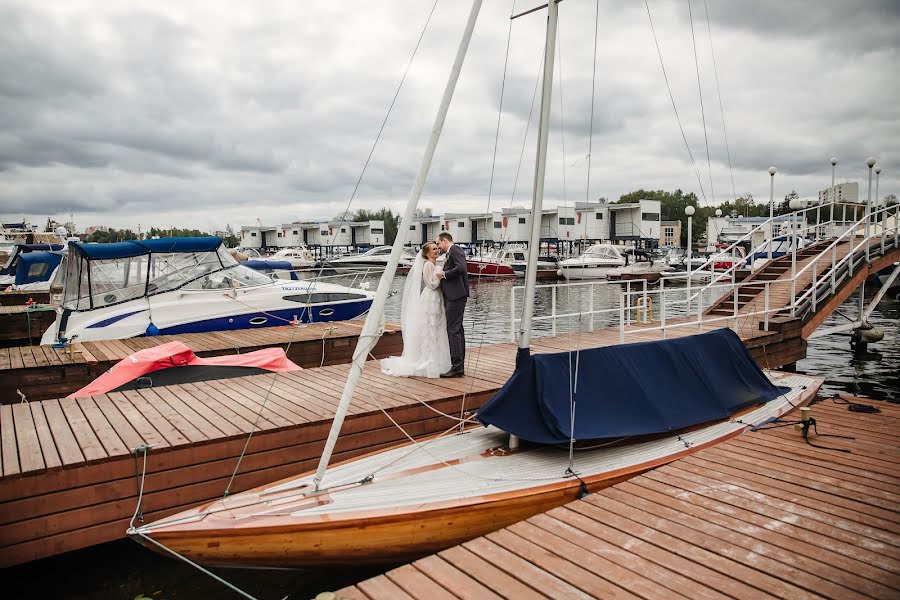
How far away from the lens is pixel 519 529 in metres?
4.49

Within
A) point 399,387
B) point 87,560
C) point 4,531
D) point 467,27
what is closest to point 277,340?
point 399,387

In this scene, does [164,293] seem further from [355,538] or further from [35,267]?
[35,267]

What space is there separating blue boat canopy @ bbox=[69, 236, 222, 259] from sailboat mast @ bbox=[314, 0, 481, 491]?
33.4ft

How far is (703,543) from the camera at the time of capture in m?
4.20

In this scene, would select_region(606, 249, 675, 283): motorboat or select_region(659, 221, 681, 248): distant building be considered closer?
select_region(606, 249, 675, 283): motorboat

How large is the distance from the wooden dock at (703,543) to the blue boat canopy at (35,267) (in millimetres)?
30030

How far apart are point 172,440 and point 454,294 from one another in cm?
437

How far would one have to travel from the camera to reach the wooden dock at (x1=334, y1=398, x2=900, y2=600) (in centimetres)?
366

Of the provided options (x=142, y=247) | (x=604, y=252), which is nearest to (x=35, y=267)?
(x=142, y=247)

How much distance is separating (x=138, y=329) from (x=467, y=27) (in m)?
11.2

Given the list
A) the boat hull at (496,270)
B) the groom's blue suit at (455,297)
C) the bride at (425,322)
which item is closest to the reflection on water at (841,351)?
the groom's blue suit at (455,297)

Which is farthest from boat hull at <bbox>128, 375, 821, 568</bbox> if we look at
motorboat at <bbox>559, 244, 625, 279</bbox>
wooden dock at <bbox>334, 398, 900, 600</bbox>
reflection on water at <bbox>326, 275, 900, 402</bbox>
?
motorboat at <bbox>559, 244, 625, 279</bbox>

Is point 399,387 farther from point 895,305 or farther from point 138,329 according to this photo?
point 895,305

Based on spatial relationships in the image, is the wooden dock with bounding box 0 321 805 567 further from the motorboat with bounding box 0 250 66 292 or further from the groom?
the motorboat with bounding box 0 250 66 292
